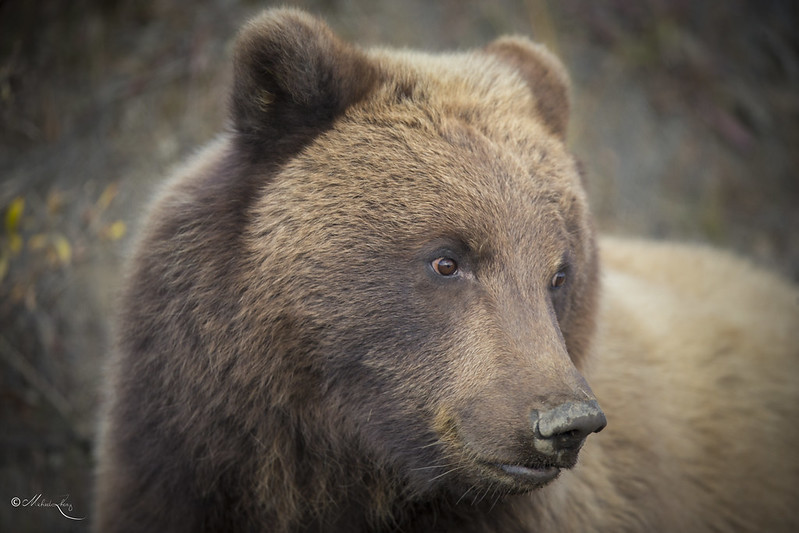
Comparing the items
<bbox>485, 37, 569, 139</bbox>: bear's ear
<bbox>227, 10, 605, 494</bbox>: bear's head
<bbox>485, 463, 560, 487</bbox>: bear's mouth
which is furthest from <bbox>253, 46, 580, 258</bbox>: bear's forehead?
<bbox>485, 463, 560, 487</bbox>: bear's mouth

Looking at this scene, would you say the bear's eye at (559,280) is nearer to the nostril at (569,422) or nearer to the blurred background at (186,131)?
the nostril at (569,422)

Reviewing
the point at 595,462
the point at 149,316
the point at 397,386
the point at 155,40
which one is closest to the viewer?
the point at 397,386

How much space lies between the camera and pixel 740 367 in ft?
16.7

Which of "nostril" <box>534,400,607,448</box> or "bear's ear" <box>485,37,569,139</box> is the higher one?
"bear's ear" <box>485,37,569,139</box>

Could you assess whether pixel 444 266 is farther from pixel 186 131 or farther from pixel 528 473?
pixel 186 131

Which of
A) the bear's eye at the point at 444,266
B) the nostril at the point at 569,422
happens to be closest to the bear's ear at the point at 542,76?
the bear's eye at the point at 444,266

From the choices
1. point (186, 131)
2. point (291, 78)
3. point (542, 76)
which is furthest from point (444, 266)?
point (186, 131)

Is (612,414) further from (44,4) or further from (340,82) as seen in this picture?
(44,4)

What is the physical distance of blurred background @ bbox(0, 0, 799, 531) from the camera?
19.6 feet

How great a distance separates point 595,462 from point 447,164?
179cm

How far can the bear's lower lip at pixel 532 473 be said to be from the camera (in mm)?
2852

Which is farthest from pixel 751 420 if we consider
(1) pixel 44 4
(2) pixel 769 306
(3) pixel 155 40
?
(1) pixel 44 4

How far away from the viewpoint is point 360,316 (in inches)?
122

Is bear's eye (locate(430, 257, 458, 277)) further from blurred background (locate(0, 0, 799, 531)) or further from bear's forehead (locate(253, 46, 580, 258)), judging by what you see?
blurred background (locate(0, 0, 799, 531))
